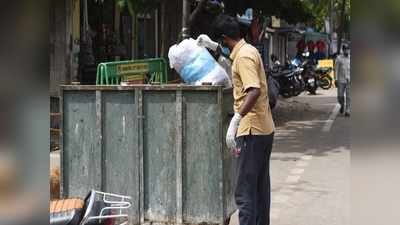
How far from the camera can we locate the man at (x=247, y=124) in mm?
4684

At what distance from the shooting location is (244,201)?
15.9 ft

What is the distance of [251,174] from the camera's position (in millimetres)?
4766

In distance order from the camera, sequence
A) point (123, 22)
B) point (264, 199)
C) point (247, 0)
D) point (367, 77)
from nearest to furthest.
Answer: point (367, 77) < point (264, 199) < point (247, 0) < point (123, 22)

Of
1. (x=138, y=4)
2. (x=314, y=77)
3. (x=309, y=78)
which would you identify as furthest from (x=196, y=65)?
(x=314, y=77)

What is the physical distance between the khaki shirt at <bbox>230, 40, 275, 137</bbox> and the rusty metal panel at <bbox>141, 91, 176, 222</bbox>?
916 mm

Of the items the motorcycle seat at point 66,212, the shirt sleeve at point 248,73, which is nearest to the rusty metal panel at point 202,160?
the shirt sleeve at point 248,73

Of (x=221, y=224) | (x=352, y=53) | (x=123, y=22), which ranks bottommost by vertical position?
(x=221, y=224)

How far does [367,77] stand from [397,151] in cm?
17

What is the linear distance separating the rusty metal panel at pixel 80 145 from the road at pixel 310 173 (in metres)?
1.51

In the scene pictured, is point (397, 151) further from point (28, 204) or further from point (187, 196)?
point (187, 196)

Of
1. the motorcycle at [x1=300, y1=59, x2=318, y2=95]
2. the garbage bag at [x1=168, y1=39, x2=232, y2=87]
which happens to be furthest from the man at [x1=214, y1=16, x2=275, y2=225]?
the motorcycle at [x1=300, y1=59, x2=318, y2=95]

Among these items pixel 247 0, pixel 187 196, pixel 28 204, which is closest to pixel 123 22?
pixel 247 0

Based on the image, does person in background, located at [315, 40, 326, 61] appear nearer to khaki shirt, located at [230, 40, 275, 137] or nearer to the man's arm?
khaki shirt, located at [230, 40, 275, 137]

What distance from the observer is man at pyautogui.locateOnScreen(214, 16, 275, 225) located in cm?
468
